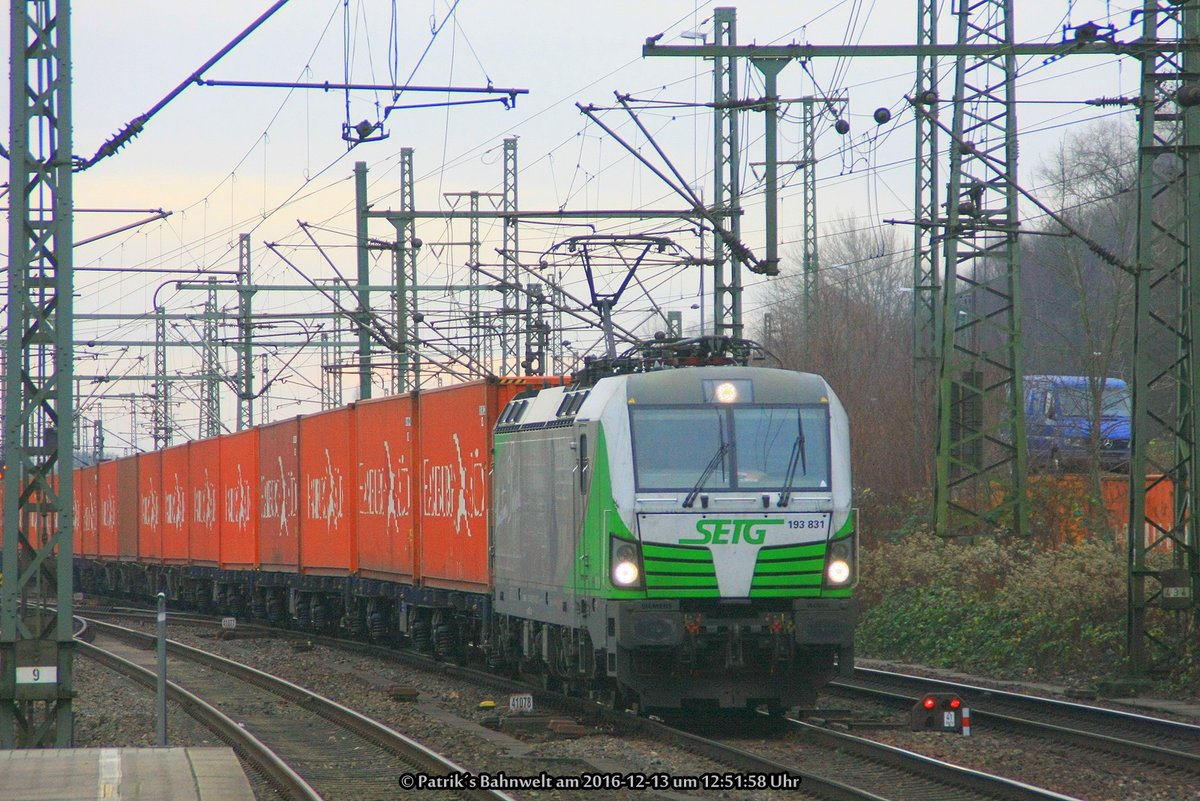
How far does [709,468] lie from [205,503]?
74.2ft

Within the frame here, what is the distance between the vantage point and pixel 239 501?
3161 cm

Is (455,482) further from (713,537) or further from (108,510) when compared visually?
(108,510)

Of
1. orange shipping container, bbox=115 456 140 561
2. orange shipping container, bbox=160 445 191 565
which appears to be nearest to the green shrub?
orange shipping container, bbox=160 445 191 565

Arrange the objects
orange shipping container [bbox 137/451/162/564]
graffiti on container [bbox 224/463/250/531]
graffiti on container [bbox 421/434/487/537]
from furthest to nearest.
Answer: orange shipping container [bbox 137/451/162/564] < graffiti on container [bbox 224/463/250/531] < graffiti on container [bbox 421/434/487/537]

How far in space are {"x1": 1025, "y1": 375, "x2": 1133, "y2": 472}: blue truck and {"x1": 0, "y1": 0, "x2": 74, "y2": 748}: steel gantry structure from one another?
1980cm

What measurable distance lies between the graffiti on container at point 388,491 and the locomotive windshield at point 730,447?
843cm

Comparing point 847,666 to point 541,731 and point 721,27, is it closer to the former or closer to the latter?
point 541,731

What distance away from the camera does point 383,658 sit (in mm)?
23594

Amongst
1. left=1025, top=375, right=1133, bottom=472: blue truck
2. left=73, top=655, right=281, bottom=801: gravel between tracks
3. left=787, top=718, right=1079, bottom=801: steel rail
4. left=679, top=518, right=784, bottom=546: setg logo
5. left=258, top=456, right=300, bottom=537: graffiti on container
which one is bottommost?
left=73, top=655, right=281, bottom=801: gravel between tracks

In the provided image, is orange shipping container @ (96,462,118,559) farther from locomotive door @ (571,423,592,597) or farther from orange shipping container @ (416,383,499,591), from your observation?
locomotive door @ (571,423,592,597)

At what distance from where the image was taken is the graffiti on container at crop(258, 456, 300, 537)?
1101 inches

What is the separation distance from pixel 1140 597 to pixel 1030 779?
235 inches

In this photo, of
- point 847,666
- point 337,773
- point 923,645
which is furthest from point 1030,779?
point 923,645

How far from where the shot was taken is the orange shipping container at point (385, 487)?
21.8 meters
